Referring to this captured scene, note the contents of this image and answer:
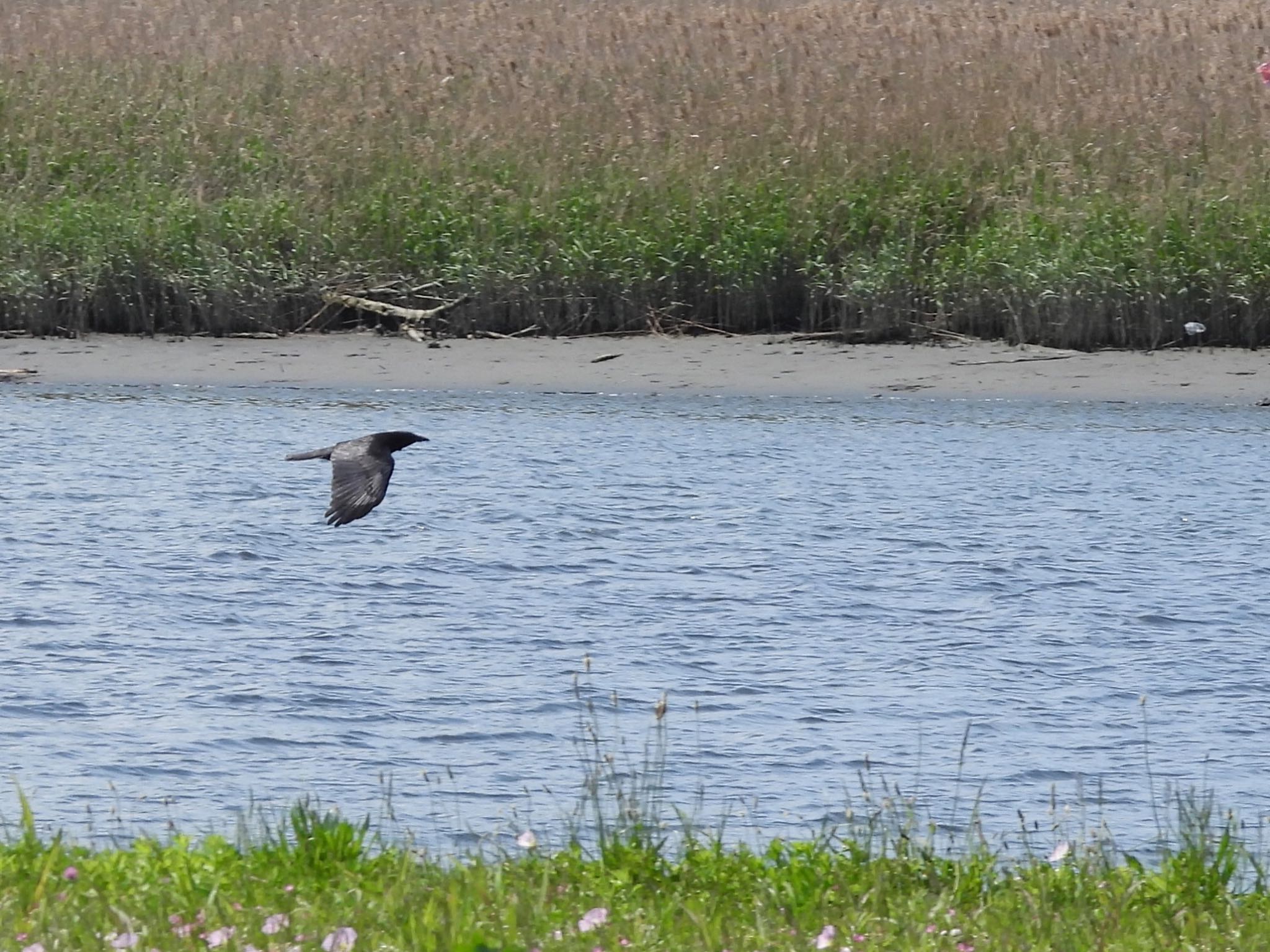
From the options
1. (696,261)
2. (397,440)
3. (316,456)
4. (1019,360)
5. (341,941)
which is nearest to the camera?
(341,941)

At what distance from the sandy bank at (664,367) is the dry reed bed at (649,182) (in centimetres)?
25

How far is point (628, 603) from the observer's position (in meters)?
8.23

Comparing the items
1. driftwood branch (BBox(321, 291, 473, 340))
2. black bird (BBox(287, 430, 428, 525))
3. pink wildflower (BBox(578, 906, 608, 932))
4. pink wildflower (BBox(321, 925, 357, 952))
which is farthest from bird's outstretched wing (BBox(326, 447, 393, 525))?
driftwood branch (BBox(321, 291, 473, 340))

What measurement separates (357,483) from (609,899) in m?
2.98

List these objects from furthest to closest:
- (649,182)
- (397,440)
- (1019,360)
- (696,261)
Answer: (649,182) → (696,261) → (1019,360) → (397,440)

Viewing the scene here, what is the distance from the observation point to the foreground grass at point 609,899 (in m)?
3.60

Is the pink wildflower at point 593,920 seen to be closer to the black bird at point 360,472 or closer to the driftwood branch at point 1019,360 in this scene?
the black bird at point 360,472

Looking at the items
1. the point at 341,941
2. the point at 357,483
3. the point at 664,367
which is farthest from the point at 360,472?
the point at 664,367

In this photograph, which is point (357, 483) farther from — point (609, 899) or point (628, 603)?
point (609, 899)

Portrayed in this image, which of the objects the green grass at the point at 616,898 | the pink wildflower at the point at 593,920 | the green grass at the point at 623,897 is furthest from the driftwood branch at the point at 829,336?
the pink wildflower at the point at 593,920

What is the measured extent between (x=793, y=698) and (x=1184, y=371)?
22.3 feet

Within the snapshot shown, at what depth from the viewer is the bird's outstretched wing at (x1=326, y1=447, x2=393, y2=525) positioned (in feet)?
21.2

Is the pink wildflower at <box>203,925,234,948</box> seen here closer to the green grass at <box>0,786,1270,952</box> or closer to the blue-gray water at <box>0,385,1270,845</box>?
the green grass at <box>0,786,1270,952</box>

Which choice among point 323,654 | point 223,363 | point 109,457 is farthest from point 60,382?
point 323,654
